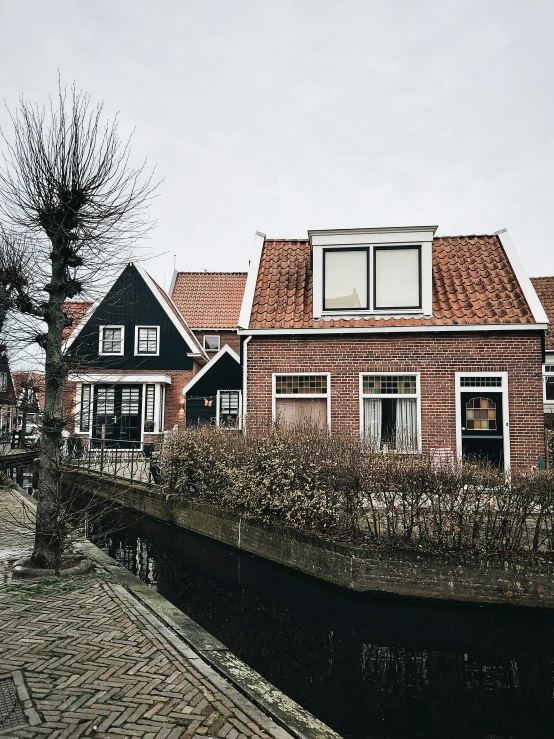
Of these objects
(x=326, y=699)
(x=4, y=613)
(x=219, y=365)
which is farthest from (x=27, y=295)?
(x=219, y=365)

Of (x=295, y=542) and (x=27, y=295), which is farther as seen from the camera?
(x=295, y=542)

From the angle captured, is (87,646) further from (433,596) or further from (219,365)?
(219,365)

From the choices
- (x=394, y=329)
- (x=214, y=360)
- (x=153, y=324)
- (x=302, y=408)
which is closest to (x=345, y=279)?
(x=394, y=329)

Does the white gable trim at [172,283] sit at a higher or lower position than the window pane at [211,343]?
higher

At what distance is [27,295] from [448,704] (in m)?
7.22

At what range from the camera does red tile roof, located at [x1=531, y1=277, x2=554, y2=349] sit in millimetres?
23234

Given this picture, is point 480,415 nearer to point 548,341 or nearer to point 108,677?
point 108,677

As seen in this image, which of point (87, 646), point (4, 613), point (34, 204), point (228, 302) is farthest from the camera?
point (228, 302)

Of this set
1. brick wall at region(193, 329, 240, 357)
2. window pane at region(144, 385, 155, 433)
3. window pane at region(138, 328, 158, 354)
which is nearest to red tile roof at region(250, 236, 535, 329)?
window pane at region(144, 385, 155, 433)

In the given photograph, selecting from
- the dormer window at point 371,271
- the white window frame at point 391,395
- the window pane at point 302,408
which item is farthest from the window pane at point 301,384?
the dormer window at point 371,271

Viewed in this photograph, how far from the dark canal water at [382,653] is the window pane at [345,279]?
23.4 ft

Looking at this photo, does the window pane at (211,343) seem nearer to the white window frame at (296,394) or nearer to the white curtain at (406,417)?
the white window frame at (296,394)

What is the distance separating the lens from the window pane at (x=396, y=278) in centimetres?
1404

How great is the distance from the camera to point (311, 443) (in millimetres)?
9914
